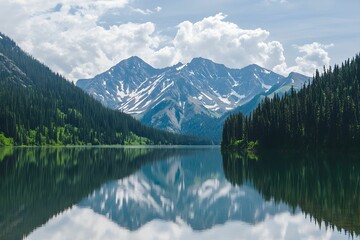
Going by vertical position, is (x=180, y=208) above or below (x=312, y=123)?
below

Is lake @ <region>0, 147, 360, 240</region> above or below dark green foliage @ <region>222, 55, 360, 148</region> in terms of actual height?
below

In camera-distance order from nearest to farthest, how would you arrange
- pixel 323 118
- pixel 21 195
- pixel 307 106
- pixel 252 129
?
1. pixel 21 195
2. pixel 323 118
3. pixel 307 106
4. pixel 252 129

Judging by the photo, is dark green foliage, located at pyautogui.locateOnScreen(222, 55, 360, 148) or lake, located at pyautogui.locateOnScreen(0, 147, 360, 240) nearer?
lake, located at pyautogui.locateOnScreen(0, 147, 360, 240)

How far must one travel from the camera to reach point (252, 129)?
18262 cm

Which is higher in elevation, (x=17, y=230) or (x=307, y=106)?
(x=307, y=106)

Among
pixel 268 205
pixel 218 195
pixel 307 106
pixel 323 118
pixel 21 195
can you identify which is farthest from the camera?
pixel 307 106

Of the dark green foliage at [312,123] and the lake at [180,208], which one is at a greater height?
the dark green foliage at [312,123]

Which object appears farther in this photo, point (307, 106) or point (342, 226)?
point (307, 106)

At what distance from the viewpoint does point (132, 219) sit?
3462 centimetres

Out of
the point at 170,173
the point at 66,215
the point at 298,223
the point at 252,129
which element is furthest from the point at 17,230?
the point at 252,129

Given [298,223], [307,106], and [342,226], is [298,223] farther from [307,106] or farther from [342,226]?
[307,106]

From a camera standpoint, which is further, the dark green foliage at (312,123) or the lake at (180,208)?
the dark green foliage at (312,123)

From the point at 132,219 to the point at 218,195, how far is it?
1603cm

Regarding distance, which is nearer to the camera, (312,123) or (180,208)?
(180,208)
